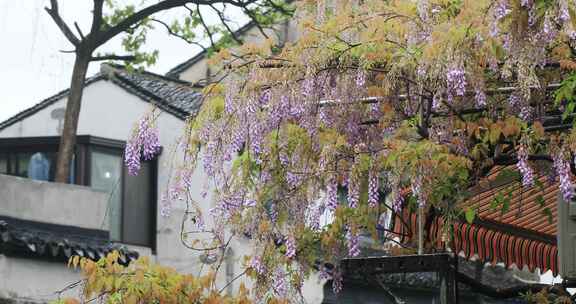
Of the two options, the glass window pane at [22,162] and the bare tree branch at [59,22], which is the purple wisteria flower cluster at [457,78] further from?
the glass window pane at [22,162]

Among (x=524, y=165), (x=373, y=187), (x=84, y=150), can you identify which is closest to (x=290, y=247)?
(x=373, y=187)

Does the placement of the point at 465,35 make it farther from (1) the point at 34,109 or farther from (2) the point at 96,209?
(1) the point at 34,109

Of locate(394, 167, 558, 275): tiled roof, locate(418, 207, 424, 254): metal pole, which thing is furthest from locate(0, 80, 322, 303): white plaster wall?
locate(418, 207, 424, 254): metal pole

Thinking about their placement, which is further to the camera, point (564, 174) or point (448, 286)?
point (564, 174)

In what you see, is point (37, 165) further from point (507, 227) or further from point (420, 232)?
point (420, 232)

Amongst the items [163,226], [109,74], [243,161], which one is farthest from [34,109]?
[243,161]

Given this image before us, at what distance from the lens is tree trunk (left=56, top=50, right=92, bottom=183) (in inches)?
976

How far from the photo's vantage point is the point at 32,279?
67.5ft

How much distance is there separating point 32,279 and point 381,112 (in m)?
10.3

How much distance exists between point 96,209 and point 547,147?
1289 centimetres

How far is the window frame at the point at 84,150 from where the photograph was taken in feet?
89.4

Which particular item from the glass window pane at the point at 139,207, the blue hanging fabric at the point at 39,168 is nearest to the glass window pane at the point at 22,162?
the blue hanging fabric at the point at 39,168

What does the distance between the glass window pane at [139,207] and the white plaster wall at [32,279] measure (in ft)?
22.7

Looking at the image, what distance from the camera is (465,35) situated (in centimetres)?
1007
